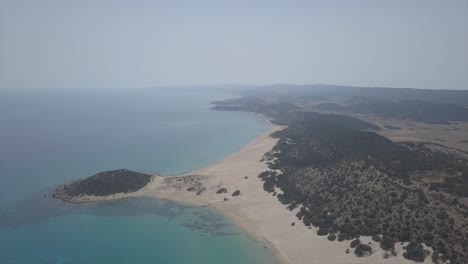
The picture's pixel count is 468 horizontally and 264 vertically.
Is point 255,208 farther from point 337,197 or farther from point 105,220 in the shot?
point 105,220

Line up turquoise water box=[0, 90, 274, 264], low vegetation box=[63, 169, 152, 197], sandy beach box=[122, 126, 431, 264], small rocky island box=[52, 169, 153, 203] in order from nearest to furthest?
sandy beach box=[122, 126, 431, 264] < turquoise water box=[0, 90, 274, 264] < small rocky island box=[52, 169, 153, 203] < low vegetation box=[63, 169, 152, 197]

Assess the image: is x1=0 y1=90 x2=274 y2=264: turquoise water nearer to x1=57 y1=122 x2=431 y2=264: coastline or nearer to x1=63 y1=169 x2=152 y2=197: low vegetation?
x1=57 y1=122 x2=431 y2=264: coastline

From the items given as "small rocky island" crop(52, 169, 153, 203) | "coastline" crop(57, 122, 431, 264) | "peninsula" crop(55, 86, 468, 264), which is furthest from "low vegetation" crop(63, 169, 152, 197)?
"coastline" crop(57, 122, 431, 264)

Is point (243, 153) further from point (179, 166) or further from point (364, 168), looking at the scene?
point (364, 168)

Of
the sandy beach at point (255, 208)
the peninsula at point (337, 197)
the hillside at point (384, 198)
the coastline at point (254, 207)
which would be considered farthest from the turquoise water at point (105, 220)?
the hillside at point (384, 198)

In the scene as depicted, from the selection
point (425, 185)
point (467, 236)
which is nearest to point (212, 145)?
point (425, 185)

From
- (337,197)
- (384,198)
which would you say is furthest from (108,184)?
(384,198)

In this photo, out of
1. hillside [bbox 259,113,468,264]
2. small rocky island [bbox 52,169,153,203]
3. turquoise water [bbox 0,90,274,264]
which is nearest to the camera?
hillside [bbox 259,113,468,264]

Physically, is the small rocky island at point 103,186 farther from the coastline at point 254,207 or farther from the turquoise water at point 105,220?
the turquoise water at point 105,220
